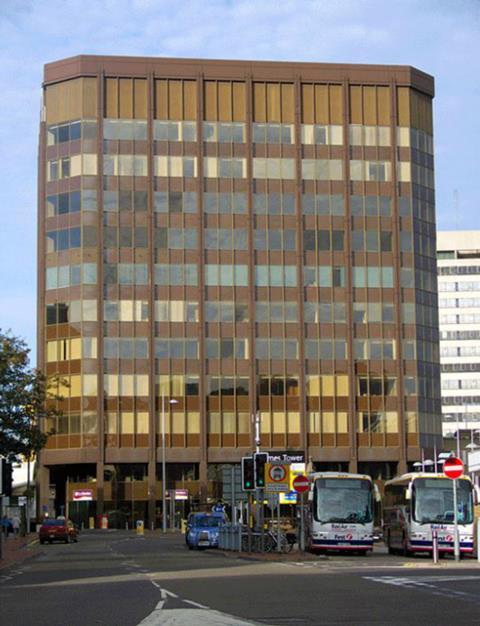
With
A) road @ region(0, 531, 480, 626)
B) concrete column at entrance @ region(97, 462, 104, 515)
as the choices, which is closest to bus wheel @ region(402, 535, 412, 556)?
road @ region(0, 531, 480, 626)

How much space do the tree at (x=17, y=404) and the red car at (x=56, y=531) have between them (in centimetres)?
1724

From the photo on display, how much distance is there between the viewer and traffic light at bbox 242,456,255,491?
46188 mm

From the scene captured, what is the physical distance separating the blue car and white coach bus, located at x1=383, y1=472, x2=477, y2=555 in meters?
13.1

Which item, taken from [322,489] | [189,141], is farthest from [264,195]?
[322,489]

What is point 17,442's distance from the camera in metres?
55.8

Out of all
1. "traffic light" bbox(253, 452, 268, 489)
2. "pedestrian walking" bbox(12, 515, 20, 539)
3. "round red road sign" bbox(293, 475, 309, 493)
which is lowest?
"pedestrian walking" bbox(12, 515, 20, 539)

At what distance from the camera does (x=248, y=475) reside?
4641cm

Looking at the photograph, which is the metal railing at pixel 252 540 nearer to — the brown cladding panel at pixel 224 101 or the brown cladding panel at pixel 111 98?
the brown cladding panel at pixel 111 98

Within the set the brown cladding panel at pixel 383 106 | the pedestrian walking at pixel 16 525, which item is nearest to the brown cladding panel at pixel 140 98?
the brown cladding panel at pixel 383 106

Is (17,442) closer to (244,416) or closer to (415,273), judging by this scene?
(244,416)

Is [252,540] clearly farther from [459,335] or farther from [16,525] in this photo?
[459,335]

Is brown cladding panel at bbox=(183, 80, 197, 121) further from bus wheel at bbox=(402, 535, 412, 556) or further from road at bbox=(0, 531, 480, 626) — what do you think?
road at bbox=(0, 531, 480, 626)

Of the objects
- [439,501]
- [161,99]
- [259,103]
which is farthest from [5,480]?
[259,103]

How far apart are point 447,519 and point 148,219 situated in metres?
65.2
